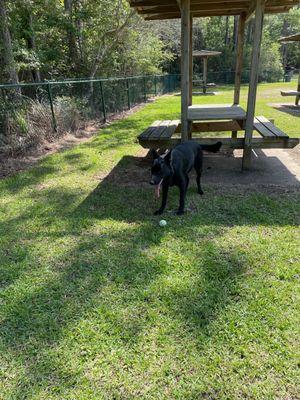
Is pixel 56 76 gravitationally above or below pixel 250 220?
above

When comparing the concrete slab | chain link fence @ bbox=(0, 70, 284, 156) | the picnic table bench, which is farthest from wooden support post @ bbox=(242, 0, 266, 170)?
chain link fence @ bbox=(0, 70, 284, 156)

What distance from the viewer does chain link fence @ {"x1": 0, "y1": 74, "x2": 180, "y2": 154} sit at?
6.68 metres

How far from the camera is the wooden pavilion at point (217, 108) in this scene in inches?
188

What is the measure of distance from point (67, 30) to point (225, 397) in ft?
40.1

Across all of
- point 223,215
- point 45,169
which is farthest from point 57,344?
point 45,169

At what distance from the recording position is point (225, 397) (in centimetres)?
177

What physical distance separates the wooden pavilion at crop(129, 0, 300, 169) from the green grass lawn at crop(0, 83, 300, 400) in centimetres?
120

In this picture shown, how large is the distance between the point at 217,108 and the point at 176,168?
9.64 ft

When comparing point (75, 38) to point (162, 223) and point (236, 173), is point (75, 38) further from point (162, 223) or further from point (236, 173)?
point (162, 223)

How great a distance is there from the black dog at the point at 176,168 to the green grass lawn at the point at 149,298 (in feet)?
1.14

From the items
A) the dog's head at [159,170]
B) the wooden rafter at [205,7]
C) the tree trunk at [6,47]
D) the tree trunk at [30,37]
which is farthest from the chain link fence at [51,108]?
the dog's head at [159,170]

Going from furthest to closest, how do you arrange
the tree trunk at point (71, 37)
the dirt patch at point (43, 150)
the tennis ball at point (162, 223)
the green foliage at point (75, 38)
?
1. the tree trunk at point (71, 37)
2. the green foliage at point (75, 38)
3. the dirt patch at point (43, 150)
4. the tennis ball at point (162, 223)

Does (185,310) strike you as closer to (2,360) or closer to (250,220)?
(2,360)

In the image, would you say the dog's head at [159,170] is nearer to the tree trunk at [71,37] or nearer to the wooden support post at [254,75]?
the wooden support post at [254,75]
